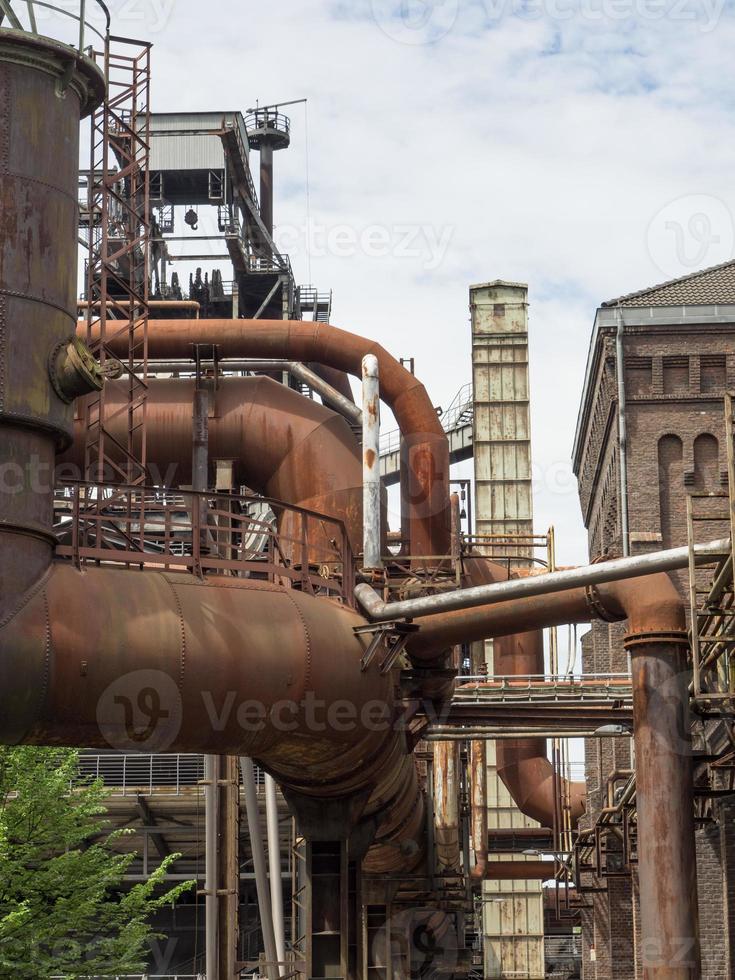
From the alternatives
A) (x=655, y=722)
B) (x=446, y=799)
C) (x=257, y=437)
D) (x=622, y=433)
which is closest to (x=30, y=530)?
(x=655, y=722)

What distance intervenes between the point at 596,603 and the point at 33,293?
7.20 metres

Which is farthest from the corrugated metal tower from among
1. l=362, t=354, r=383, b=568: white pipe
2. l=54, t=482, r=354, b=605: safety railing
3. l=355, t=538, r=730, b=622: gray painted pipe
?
l=355, t=538, r=730, b=622: gray painted pipe

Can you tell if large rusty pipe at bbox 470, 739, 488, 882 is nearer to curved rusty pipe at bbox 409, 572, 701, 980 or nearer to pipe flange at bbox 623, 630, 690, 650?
curved rusty pipe at bbox 409, 572, 701, 980

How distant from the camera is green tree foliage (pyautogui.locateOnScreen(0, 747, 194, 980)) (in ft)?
67.3

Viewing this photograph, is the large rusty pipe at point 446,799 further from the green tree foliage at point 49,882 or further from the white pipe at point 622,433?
the green tree foliage at point 49,882

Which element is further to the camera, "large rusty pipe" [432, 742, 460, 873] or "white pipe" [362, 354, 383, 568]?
"large rusty pipe" [432, 742, 460, 873]

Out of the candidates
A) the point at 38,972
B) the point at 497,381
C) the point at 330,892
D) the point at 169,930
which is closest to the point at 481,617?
the point at 330,892

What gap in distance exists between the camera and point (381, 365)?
2264 centimetres

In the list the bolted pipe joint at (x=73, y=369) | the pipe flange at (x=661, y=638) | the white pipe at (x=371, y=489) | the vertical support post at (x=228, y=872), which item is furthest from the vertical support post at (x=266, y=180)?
the bolted pipe joint at (x=73, y=369)

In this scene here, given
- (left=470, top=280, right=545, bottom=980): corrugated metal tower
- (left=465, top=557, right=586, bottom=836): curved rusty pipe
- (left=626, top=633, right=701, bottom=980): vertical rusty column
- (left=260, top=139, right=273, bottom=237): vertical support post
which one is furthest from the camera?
(left=260, top=139, right=273, bottom=237): vertical support post

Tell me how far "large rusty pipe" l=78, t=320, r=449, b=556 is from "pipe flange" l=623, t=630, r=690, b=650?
5.14 meters

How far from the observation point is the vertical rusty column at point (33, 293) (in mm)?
14195

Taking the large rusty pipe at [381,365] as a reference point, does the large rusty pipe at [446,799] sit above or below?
below

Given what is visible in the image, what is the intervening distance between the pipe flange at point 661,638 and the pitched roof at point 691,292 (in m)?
14.7
